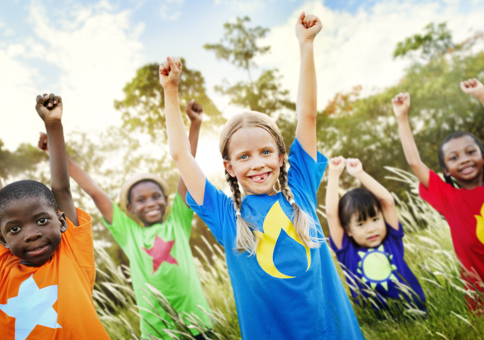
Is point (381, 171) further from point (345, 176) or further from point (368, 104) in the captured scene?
point (368, 104)

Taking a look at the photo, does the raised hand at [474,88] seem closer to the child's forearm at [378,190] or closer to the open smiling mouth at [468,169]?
the open smiling mouth at [468,169]

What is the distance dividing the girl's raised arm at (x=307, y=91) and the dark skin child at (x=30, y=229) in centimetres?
139

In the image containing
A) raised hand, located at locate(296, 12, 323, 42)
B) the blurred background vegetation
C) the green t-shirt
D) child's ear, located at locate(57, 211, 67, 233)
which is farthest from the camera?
the blurred background vegetation

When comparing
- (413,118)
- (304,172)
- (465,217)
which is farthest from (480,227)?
(413,118)

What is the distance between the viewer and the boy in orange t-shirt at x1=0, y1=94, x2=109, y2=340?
1551mm

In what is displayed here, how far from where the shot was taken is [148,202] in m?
3.01

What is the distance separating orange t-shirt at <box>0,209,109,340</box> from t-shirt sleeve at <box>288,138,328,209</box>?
1.26 m

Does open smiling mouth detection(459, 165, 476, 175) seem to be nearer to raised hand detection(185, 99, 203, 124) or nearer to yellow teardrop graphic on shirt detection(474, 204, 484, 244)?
yellow teardrop graphic on shirt detection(474, 204, 484, 244)

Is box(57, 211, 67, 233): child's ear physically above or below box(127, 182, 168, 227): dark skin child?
below

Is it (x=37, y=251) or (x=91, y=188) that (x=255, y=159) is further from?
(x=91, y=188)

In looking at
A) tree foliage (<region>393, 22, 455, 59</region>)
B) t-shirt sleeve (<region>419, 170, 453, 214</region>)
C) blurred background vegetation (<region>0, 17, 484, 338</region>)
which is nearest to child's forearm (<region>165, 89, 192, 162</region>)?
t-shirt sleeve (<region>419, 170, 453, 214</region>)

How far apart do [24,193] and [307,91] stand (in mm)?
1556

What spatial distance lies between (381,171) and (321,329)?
762 cm

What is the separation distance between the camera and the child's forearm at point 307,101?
1737 millimetres
